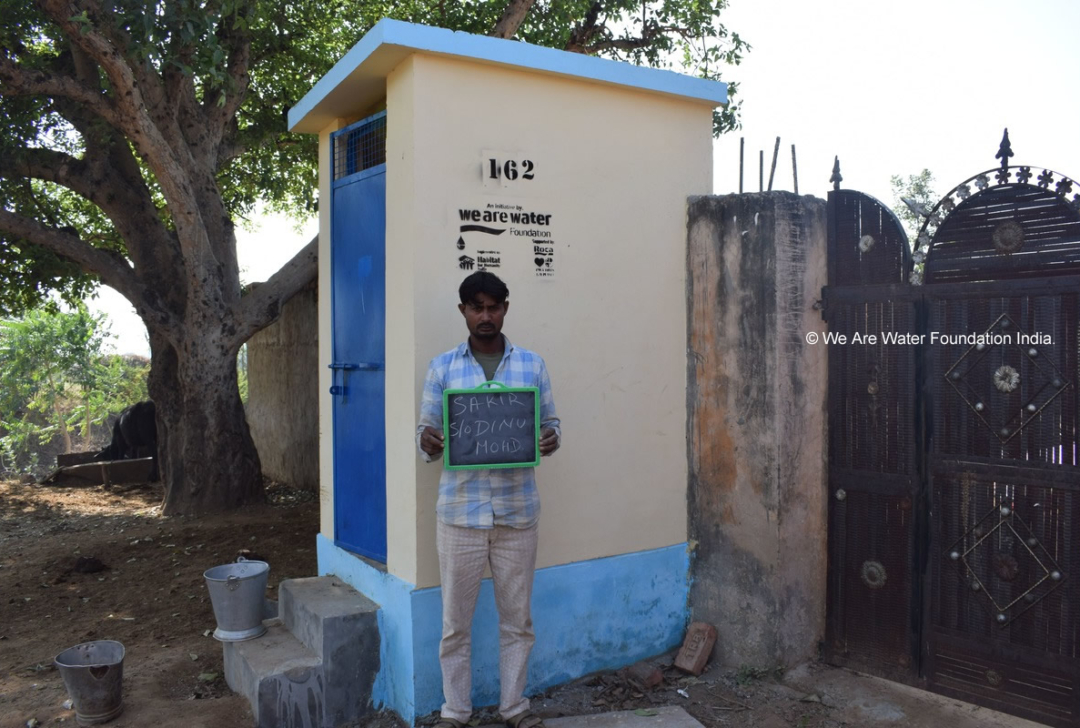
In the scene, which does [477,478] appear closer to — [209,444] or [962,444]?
[962,444]

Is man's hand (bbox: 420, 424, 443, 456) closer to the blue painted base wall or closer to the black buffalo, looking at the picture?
the blue painted base wall

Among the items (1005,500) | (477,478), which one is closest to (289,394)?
(477,478)

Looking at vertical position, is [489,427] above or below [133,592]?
above

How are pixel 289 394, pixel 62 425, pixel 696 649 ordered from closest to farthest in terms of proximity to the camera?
pixel 696 649 → pixel 289 394 → pixel 62 425

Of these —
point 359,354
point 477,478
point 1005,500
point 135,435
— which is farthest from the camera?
point 135,435

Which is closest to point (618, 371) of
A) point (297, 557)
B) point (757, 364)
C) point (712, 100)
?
point (757, 364)

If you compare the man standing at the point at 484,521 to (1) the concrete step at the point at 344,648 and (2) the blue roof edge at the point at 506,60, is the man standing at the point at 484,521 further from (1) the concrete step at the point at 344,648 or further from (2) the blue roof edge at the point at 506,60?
(2) the blue roof edge at the point at 506,60

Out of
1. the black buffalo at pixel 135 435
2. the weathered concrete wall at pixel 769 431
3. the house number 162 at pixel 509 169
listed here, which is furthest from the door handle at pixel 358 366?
the black buffalo at pixel 135 435

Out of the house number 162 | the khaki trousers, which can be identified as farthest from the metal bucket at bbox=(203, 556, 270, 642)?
the house number 162

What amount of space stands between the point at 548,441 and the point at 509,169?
53.9 inches

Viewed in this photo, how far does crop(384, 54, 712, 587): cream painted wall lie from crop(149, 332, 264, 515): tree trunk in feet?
14.8

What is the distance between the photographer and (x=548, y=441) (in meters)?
3.36

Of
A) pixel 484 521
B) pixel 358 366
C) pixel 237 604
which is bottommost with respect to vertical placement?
pixel 237 604

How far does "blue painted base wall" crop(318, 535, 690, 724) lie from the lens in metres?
3.60
